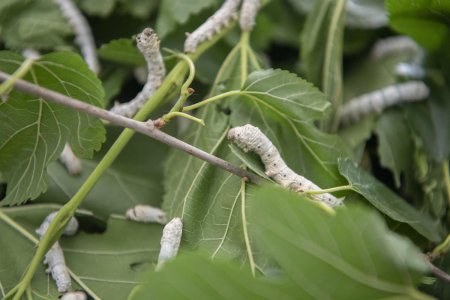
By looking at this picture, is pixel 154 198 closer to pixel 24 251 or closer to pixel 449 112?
pixel 24 251

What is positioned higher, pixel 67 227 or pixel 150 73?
pixel 150 73

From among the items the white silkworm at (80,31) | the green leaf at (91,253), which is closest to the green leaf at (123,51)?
the white silkworm at (80,31)

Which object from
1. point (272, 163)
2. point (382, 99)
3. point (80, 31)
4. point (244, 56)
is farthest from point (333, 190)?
point (80, 31)

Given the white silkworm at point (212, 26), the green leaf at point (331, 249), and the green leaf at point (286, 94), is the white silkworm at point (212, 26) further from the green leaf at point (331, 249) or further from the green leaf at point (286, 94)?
the green leaf at point (331, 249)

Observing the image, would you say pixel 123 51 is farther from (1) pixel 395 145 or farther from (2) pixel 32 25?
(1) pixel 395 145

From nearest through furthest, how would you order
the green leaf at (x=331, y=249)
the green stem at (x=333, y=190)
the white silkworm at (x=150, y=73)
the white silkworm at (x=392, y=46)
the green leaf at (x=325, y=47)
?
the green leaf at (x=331, y=249) < the green stem at (x=333, y=190) < the white silkworm at (x=150, y=73) < the green leaf at (x=325, y=47) < the white silkworm at (x=392, y=46)

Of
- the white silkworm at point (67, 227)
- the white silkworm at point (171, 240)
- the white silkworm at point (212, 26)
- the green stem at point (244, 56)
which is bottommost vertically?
the white silkworm at point (67, 227)

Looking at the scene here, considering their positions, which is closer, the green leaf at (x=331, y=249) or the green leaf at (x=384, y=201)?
the green leaf at (x=331, y=249)
